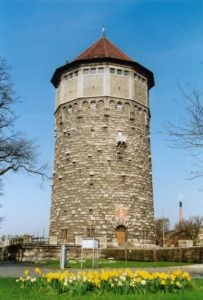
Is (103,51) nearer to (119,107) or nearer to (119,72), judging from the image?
(119,72)

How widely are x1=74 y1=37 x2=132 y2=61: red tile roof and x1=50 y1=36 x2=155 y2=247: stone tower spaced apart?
0.13 m

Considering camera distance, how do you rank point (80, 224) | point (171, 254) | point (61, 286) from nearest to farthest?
1. point (61, 286)
2. point (171, 254)
3. point (80, 224)

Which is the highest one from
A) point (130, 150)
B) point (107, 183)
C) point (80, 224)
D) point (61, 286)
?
point (130, 150)

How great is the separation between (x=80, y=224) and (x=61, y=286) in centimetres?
2658

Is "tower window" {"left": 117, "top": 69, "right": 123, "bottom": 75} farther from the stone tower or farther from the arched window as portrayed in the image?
the arched window

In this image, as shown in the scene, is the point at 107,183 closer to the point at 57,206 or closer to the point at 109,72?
the point at 57,206

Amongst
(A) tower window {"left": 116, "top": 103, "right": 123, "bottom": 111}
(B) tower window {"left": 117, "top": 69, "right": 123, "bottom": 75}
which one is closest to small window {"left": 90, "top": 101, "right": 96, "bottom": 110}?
(A) tower window {"left": 116, "top": 103, "right": 123, "bottom": 111}

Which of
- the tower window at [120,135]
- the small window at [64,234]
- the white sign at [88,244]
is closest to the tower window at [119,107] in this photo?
the tower window at [120,135]

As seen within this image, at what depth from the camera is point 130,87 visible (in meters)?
39.0

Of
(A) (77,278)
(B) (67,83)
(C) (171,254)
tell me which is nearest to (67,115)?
(B) (67,83)

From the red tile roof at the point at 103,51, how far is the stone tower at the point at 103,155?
0.13 metres

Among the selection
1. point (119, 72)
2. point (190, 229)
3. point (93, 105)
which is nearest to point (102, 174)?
point (93, 105)

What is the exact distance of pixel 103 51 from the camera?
1596 inches

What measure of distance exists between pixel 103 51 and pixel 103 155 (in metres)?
10.0
